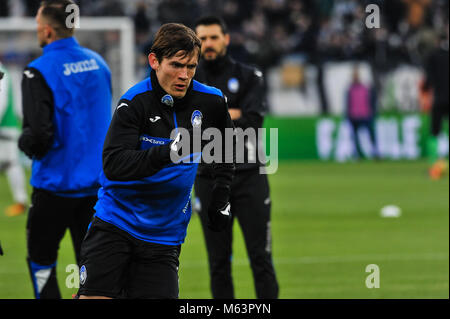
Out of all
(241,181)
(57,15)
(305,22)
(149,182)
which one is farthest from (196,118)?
(305,22)

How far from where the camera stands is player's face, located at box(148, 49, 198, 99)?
488 centimetres

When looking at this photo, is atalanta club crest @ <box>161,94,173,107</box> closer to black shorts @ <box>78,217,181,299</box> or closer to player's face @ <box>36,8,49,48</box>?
black shorts @ <box>78,217,181,299</box>

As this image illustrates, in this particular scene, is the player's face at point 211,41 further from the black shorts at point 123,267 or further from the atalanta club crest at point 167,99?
the black shorts at point 123,267

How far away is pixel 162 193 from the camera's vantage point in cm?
510

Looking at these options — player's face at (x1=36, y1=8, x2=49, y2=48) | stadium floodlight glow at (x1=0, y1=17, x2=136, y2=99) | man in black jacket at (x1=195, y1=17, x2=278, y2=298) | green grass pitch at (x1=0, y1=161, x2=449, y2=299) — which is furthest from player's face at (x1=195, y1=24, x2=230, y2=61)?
stadium floodlight glow at (x1=0, y1=17, x2=136, y2=99)

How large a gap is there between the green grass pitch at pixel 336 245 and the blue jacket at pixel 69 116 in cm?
196

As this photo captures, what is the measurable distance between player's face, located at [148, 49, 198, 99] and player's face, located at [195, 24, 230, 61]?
2.29m

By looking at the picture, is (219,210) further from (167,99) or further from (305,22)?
(305,22)

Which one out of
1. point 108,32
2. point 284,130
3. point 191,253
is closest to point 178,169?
point 191,253

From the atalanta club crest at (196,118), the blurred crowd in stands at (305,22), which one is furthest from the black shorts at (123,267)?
the blurred crowd in stands at (305,22)

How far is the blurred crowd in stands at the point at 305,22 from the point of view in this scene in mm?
24344

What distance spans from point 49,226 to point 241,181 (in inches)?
61.3

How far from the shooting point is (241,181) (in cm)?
722

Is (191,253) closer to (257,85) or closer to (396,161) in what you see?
(257,85)
